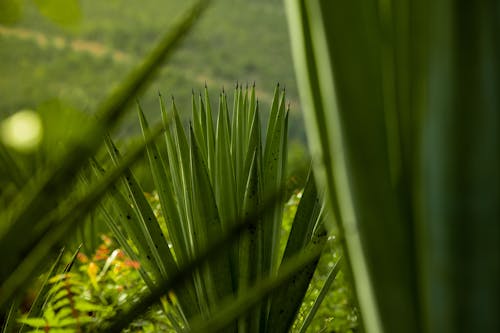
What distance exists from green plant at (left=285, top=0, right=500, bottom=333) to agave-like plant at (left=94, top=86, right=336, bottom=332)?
0.66 meters

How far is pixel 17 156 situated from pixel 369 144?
1930mm

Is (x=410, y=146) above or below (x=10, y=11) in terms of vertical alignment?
below

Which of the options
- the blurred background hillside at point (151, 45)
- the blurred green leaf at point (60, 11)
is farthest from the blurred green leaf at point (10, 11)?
the blurred background hillside at point (151, 45)

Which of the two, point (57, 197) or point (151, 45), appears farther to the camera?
point (151, 45)

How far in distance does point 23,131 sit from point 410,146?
1.85 m

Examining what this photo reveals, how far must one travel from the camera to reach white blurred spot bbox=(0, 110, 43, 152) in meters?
1.99

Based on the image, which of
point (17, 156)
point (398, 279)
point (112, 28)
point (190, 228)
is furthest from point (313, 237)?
point (112, 28)

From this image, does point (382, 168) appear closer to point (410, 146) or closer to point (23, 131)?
point (410, 146)

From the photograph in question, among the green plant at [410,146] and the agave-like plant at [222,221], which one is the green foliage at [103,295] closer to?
the agave-like plant at [222,221]

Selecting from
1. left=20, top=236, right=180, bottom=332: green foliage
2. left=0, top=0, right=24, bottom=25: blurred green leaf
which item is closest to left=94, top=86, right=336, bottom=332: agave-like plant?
left=20, top=236, right=180, bottom=332: green foliage

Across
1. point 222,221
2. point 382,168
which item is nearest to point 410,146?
point 382,168

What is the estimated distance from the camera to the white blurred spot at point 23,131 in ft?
6.53

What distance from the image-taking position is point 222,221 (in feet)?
4.21

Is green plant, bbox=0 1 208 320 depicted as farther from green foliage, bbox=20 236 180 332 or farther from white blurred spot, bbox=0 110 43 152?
white blurred spot, bbox=0 110 43 152
